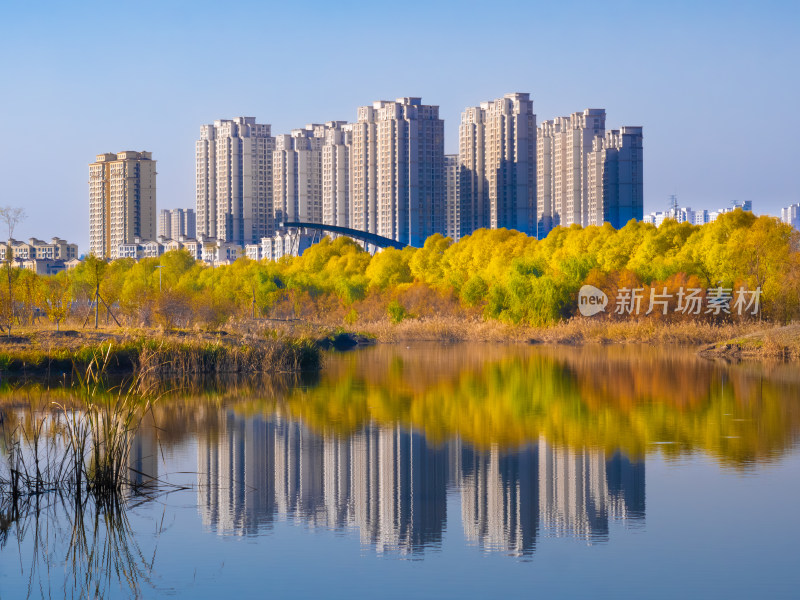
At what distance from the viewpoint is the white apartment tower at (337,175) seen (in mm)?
88625

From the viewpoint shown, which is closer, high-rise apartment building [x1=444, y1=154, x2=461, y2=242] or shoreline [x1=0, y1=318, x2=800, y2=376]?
shoreline [x1=0, y1=318, x2=800, y2=376]

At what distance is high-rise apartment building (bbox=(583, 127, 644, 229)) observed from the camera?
79125 mm

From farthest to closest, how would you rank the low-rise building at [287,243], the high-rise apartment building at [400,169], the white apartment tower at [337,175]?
the white apartment tower at [337,175]
the high-rise apartment building at [400,169]
the low-rise building at [287,243]

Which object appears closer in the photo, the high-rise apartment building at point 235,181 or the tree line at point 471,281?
the tree line at point 471,281

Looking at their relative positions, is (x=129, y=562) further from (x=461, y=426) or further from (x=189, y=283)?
(x=189, y=283)

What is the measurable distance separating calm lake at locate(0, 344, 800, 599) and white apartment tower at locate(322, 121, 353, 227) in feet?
233

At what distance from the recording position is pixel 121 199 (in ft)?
341

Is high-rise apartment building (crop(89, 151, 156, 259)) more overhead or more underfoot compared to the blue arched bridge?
more overhead

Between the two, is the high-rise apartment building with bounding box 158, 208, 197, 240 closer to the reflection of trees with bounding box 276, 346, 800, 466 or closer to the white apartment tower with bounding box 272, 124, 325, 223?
the white apartment tower with bounding box 272, 124, 325, 223

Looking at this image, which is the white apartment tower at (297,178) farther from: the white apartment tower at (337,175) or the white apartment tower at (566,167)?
the white apartment tower at (566,167)

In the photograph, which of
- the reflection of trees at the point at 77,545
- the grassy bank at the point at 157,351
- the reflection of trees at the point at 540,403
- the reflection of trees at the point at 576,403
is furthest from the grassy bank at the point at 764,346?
the reflection of trees at the point at 77,545

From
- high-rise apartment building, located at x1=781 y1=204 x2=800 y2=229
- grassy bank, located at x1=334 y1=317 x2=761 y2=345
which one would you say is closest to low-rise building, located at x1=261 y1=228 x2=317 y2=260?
grassy bank, located at x1=334 y1=317 x2=761 y2=345

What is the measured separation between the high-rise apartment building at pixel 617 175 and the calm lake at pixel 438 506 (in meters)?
62.8

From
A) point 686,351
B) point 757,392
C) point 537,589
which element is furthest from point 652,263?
point 537,589
